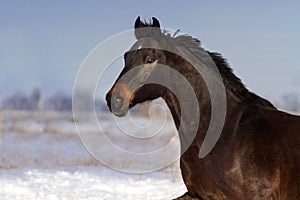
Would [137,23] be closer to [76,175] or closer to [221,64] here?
[221,64]

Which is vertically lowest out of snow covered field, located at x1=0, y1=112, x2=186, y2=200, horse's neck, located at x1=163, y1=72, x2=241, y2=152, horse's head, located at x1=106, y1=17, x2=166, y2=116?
snow covered field, located at x1=0, y1=112, x2=186, y2=200

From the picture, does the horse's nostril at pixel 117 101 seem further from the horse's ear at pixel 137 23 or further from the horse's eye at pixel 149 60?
the horse's ear at pixel 137 23

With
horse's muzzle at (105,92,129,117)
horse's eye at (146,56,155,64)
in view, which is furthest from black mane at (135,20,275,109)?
horse's muzzle at (105,92,129,117)

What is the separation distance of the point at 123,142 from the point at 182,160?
1377 cm

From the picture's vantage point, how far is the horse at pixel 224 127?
15.9ft

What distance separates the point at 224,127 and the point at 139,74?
98cm

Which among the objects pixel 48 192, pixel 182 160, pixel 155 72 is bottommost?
pixel 48 192

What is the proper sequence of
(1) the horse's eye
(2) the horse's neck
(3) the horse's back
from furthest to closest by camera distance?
(2) the horse's neck < (1) the horse's eye < (3) the horse's back

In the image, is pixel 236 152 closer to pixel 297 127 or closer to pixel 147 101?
pixel 297 127

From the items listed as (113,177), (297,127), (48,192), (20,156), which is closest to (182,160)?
(297,127)

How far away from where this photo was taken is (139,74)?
5023 millimetres

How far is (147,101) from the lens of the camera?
5.37 m

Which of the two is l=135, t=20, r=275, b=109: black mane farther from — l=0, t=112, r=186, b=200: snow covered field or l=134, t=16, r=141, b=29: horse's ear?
l=0, t=112, r=186, b=200: snow covered field

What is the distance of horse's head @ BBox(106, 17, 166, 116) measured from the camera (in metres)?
4.96
